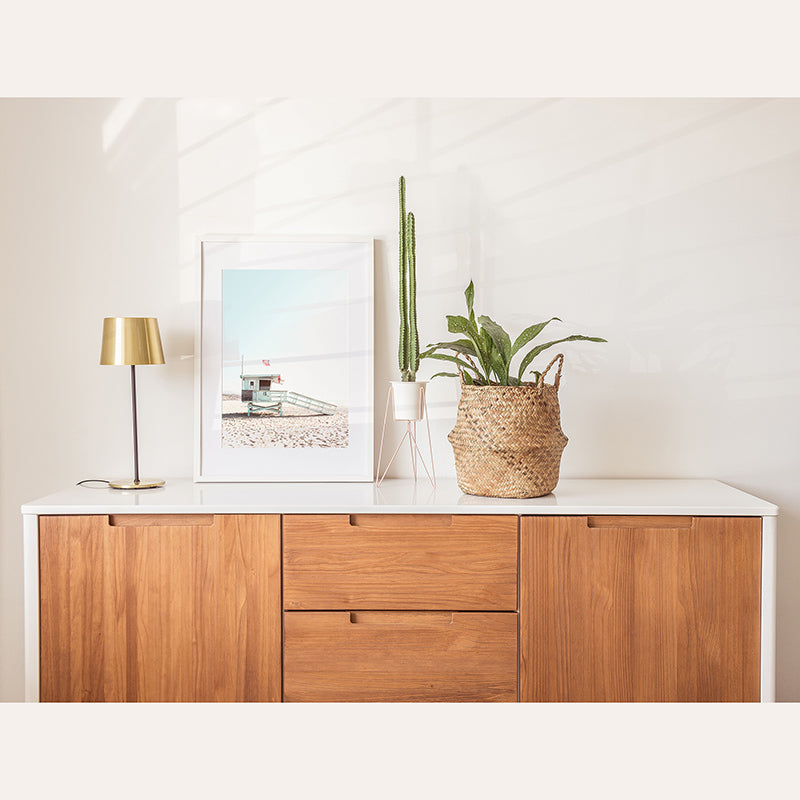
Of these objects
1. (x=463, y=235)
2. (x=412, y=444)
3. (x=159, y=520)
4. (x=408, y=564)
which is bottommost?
(x=408, y=564)

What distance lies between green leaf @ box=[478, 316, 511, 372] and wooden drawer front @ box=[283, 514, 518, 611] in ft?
1.55

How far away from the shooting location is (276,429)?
2639mm

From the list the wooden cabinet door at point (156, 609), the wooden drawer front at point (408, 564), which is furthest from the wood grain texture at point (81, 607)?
the wooden drawer front at point (408, 564)

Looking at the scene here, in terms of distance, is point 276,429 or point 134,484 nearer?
point 134,484

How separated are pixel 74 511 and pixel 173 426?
55cm

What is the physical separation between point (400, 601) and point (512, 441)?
54 cm

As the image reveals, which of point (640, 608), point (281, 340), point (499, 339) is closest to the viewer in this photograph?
point (640, 608)

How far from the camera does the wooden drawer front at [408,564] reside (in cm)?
217

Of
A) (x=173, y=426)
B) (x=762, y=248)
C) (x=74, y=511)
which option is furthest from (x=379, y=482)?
(x=762, y=248)

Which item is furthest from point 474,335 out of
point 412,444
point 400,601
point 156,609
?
point 156,609

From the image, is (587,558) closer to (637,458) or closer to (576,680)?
(576,680)

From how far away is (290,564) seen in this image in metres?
2.18

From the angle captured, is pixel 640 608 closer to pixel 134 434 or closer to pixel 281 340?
pixel 281 340

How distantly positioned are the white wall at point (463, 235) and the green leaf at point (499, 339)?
A: 362 mm
